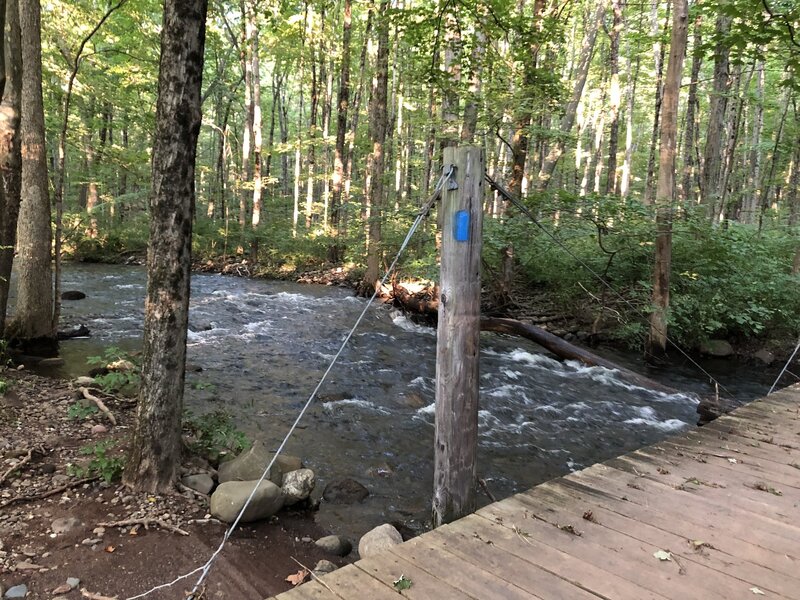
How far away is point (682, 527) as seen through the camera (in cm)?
300

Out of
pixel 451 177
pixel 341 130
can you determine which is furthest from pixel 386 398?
pixel 341 130

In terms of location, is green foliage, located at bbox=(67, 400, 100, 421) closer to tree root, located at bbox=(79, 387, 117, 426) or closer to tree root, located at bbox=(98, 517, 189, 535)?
tree root, located at bbox=(79, 387, 117, 426)

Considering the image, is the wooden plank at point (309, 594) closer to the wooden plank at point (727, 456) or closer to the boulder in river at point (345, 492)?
the boulder in river at point (345, 492)

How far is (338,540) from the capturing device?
390 cm

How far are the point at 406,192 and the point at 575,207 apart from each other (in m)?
18.8

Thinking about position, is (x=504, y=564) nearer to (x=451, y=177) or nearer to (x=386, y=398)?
(x=451, y=177)

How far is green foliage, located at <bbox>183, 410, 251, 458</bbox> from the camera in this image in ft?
15.5

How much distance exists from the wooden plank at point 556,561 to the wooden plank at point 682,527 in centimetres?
60

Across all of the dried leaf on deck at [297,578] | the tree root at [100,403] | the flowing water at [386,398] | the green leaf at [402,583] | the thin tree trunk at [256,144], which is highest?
the thin tree trunk at [256,144]

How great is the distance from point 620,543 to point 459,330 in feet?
5.16

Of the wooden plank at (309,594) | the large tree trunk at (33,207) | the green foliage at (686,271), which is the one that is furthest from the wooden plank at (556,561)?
the large tree trunk at (33,207)

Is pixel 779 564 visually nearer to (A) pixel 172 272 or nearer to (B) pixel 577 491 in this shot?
(B) pixel 577 491

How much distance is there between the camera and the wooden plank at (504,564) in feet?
7.65

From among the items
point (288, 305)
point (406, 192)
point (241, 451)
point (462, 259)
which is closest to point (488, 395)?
point (241, 451)
